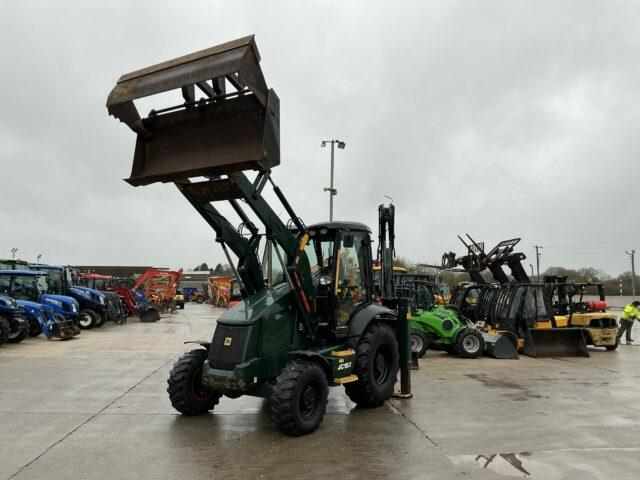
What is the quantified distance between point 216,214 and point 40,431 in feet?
10.7

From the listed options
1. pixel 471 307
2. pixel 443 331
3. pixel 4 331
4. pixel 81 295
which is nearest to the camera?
pixel 443 331

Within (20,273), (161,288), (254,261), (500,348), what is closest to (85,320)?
(20,273)

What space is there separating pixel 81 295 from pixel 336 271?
59.0 ft

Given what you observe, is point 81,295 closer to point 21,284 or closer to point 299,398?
point 21,284

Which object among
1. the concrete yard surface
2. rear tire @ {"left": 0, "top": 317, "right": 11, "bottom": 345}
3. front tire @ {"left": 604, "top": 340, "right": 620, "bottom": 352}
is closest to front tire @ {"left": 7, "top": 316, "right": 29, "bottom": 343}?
rear tire @ {"left": 0, "top": 317, "right": 11, "bottom": 345}

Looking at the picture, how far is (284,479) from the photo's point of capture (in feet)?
15.1

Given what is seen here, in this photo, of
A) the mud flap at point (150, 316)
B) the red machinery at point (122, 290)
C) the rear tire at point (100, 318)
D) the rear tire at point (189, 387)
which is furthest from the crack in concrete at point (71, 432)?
the red machinery at point (122, 290)

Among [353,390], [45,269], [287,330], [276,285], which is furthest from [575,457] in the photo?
[45,269]

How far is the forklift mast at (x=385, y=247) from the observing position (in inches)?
359

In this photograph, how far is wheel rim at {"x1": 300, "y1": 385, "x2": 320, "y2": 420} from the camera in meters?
6.00

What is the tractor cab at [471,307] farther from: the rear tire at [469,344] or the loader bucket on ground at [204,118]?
the loader bucket on ground at [204,118]

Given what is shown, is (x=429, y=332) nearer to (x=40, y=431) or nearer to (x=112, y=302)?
(x=40, y=431)

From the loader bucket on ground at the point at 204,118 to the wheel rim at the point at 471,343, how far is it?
29.7ft

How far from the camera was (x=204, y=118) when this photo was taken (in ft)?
19.0
